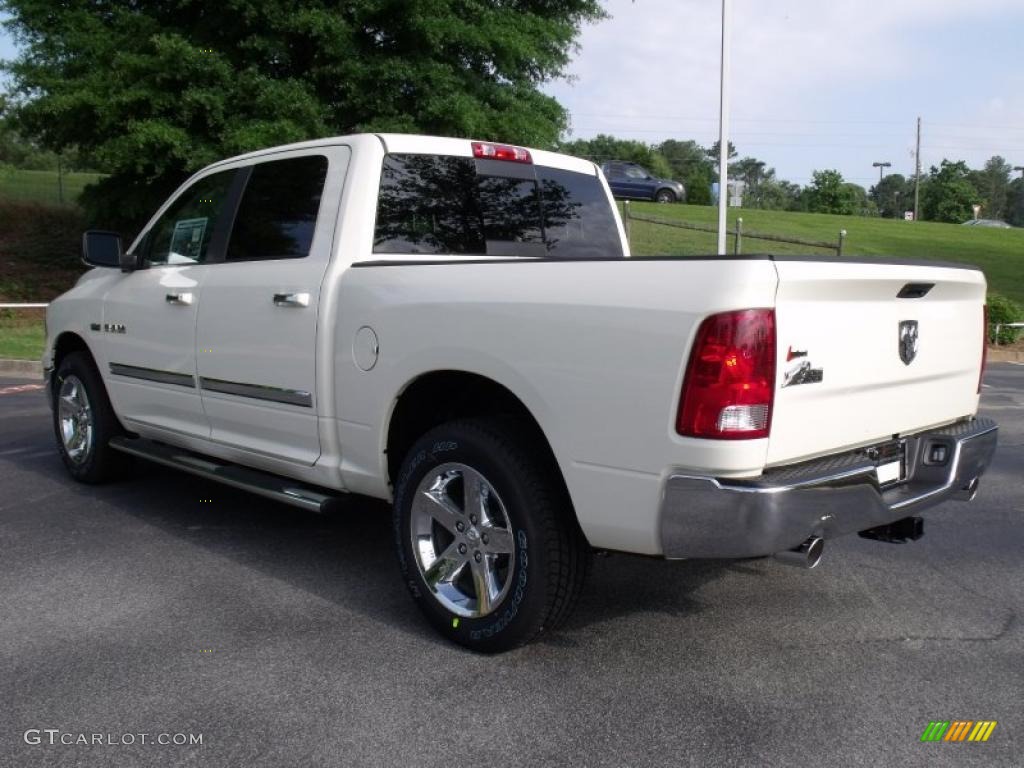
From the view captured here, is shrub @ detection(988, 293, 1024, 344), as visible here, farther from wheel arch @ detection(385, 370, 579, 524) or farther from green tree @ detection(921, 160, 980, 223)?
green tree @ detection(921, 160, 980, 223)

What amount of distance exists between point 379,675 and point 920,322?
2.34 metres

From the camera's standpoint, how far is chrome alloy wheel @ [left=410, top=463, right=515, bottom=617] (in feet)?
11.3

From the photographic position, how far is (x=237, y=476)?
4.56 meters

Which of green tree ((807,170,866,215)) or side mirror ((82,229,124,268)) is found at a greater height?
green tree ((807,170,866,215))

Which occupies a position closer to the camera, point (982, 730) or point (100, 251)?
point (982, 730)

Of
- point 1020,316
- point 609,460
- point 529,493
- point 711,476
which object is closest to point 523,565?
point 529,493

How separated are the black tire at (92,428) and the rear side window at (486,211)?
2.58 m

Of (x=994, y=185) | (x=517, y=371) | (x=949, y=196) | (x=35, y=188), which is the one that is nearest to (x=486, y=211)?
(x=517, y=371)

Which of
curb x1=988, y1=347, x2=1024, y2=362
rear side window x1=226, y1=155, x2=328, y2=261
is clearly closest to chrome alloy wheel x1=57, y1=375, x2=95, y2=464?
rear side window x1=226, y1=155, x2=328, y2=261

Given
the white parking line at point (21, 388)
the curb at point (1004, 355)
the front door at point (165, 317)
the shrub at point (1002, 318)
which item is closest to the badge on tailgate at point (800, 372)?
the front door at point (165, 317)

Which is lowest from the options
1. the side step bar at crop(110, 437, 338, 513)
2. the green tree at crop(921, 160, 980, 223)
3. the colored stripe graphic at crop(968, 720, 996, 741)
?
the colored stripe graphic at crop(968, 720, 996, 741)

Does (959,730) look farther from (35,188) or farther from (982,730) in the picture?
(35,188)

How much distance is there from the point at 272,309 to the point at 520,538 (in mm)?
1706

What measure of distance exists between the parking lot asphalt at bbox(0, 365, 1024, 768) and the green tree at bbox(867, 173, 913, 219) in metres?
121
